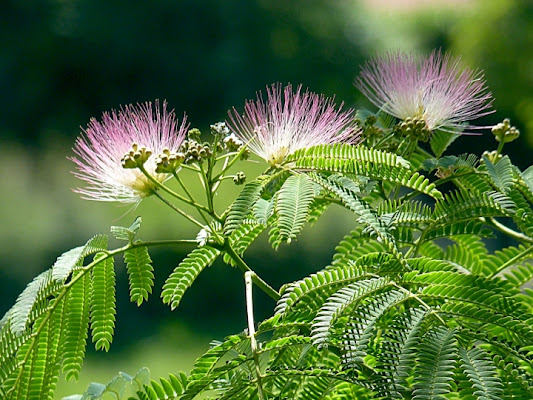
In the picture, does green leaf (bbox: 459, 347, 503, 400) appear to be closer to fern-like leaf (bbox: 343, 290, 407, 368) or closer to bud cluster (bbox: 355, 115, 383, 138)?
fern-like leaf (bbox: 343, 290, 407, 368)

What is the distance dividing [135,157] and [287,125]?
0.15m

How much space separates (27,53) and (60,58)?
8.5 inches

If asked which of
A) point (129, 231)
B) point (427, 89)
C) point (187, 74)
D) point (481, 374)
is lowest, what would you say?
point (481, 374)

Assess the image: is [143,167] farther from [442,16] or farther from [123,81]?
[442,16]

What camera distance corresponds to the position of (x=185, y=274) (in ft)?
2.27

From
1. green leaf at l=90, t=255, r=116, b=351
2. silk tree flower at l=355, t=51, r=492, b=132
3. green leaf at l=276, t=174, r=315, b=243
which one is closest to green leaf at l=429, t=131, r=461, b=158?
silk tree flower at l=355, t=51, r=492, b=132

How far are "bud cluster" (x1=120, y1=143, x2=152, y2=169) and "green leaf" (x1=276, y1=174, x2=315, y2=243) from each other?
110 millimetres

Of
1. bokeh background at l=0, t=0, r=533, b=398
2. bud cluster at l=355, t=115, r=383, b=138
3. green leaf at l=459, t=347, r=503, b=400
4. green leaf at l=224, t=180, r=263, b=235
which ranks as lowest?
green leaf at l=459, t=347, r=503, b=400

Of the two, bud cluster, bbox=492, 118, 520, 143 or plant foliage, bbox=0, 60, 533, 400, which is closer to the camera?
plant foliage, bbox=0, 60, 533, 400

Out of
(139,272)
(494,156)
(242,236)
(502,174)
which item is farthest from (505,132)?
(139,272)

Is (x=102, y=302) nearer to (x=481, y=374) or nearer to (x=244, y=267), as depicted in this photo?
(x=244, y=267)

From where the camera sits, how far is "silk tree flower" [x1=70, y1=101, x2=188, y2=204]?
632mm

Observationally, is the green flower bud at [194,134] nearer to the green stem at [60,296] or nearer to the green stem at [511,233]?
the green stem at [60,296]

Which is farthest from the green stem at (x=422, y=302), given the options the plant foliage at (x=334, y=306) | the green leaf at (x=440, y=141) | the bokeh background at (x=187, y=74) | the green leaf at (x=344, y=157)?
the bokeh background at (x=187, y=74)
